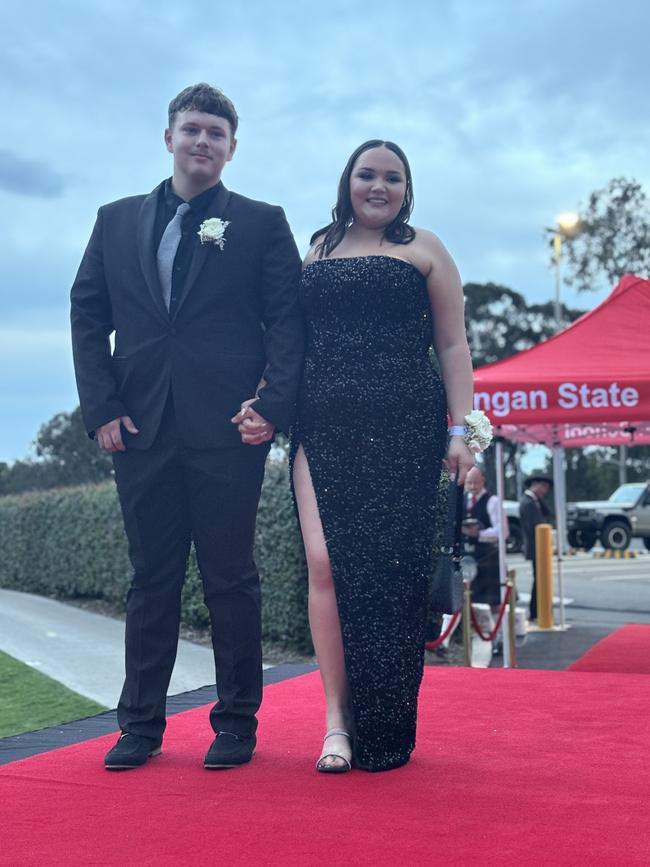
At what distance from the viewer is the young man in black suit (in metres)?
3.19

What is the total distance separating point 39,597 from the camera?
1493cm

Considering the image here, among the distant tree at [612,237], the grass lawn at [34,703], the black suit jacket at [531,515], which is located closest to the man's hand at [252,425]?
the grass lawn at [34,703]

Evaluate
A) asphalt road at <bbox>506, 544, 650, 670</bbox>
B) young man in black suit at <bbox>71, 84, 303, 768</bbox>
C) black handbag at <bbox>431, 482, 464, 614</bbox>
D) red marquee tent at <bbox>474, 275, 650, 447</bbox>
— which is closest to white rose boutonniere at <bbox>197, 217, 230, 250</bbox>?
young man in black suit at <bbox>71, 84, 303, 768</bbox>

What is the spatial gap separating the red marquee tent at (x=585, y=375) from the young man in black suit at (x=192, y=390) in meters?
3.68

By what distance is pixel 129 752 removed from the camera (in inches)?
123

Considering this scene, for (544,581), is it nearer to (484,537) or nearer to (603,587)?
(484,537)

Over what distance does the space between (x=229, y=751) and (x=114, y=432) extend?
3.22 ft

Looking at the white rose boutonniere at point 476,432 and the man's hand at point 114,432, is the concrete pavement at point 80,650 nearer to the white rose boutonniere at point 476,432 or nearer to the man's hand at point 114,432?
the man's hand at point 114,432

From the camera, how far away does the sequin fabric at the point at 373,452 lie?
3.18m

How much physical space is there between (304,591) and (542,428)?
2.70 meters

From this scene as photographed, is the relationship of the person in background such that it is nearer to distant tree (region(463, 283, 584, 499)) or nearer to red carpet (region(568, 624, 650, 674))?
red carpet (region(568, 624, 650, 674))

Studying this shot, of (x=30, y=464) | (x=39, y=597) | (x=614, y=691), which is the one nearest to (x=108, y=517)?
(x=39, y=597)

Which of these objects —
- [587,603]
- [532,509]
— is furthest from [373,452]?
[587,603]

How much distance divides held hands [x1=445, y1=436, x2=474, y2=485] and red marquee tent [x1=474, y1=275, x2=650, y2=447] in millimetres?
3404
